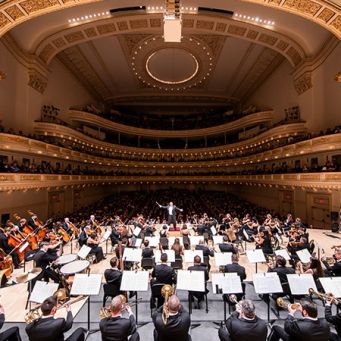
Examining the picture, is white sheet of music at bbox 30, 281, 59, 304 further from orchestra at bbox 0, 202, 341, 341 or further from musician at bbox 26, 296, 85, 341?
musician at bbox 26, 296, 85, 341

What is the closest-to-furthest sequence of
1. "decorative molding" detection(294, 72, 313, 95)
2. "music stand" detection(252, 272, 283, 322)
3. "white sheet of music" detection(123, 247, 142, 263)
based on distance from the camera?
"music stand" detection(252, 272, 283, 322) → "white sheet of music" detection(123, 247, 142, 263) → "decorative molding" detection(294, 72, 313, 95)

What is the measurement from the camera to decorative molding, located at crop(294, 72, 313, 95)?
55.5ft

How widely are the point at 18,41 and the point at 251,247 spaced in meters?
18.2

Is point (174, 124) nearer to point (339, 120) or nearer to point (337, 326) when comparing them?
point (339, 120)

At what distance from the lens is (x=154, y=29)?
16.7 metres

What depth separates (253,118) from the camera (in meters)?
23.0

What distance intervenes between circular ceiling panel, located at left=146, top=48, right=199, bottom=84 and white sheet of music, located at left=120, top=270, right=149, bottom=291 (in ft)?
68.0

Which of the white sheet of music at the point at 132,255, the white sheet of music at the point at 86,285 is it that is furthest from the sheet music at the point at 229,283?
the white sheet of music at the point at 132,255

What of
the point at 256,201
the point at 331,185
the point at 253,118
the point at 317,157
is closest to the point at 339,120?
the point at 317,157

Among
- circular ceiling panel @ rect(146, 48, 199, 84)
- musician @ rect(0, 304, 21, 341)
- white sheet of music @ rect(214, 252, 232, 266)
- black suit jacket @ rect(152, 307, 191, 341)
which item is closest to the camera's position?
black suit jacket @ rect(152, 307, 191, 341)

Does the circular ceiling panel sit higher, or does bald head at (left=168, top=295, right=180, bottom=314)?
the circular ceiling panel

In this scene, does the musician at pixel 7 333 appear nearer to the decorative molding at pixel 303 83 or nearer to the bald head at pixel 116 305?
the bald head at pixel 116 305

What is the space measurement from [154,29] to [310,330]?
18.4 m

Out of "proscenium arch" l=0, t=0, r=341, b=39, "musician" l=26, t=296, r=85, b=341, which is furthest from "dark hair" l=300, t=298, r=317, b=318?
"proscenium arch" l=0, t=0, r=341, b=39
